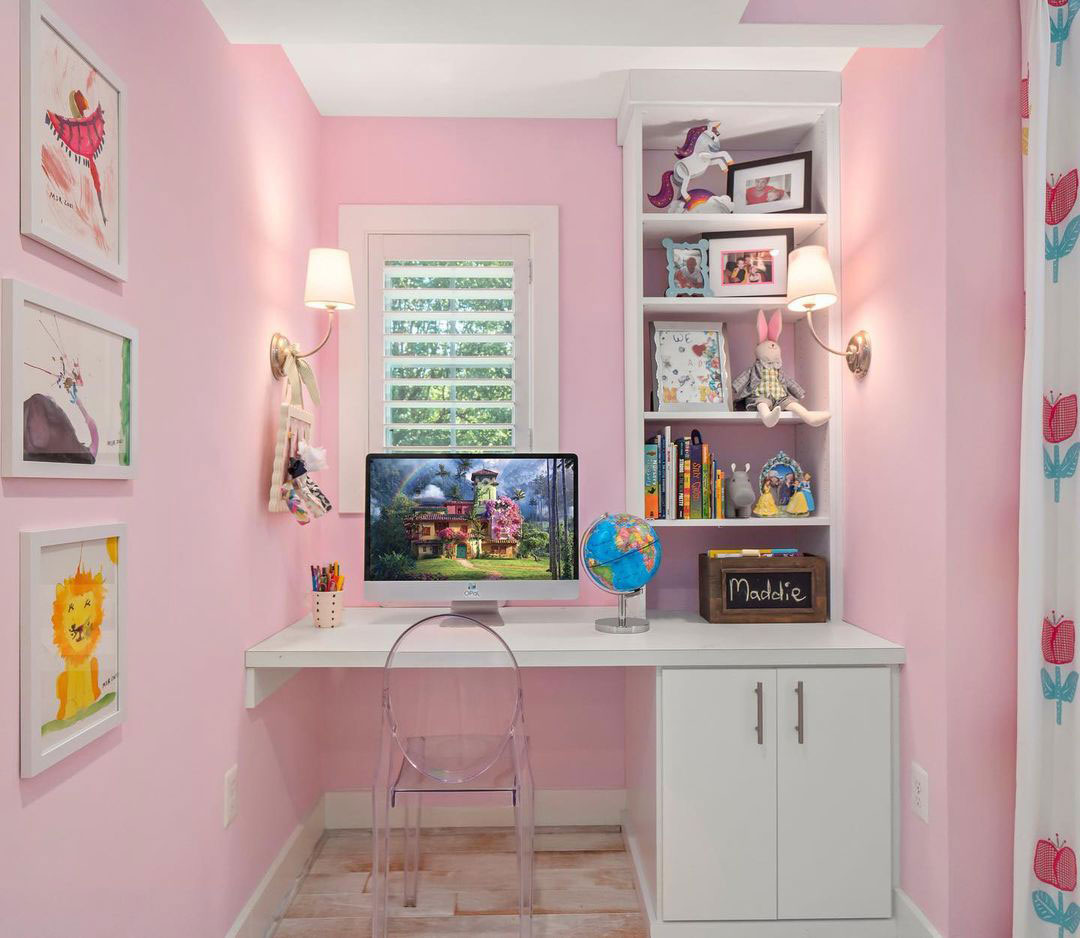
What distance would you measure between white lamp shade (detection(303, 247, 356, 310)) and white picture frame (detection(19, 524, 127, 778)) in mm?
1075

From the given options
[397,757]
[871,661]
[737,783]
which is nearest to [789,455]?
[871,661]

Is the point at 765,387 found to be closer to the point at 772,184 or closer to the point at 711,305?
the point at 711,305

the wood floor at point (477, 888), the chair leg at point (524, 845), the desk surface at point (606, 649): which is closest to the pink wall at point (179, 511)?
the desk surface at point (606, 649)

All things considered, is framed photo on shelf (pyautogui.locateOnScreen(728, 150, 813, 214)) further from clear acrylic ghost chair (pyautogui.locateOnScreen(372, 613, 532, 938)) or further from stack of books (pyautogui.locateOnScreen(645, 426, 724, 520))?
clear acrylic ghost chair (pyautogui.locateOnScreen(372, 613, 532, 938))

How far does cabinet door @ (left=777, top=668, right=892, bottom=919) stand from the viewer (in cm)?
206

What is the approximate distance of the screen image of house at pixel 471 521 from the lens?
2.41 m

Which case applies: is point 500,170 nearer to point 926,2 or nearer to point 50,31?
point 926,2

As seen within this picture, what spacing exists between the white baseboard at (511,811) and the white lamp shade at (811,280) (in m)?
1.77

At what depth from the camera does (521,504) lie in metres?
2.43

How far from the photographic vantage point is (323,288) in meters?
2.30

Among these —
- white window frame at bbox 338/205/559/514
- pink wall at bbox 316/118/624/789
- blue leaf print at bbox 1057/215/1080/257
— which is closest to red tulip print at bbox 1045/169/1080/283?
blue leaf print at bbox 1057/215/1080/257

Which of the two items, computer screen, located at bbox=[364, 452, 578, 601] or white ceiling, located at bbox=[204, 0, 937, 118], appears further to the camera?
computer screen, located at bbox=[364, 452, 578, 601]

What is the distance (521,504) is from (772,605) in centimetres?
82

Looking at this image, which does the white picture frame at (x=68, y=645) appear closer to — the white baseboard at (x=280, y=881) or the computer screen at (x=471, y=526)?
the white baseboard at (x=280, y=881)
